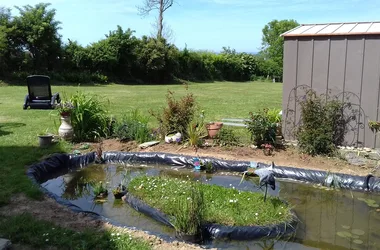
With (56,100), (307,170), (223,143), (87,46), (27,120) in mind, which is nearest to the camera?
(307,170)

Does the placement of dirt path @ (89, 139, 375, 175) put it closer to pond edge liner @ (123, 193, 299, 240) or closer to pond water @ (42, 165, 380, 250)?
pond water @ (42, 165, 380, 250)

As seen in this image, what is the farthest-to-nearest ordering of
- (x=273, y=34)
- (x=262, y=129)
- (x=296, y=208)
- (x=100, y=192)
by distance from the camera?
(x=273, y=34), (x=262, y=129), (x=100, y=192), (x=296, y=208)

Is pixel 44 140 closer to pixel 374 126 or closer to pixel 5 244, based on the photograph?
pixel 5 244

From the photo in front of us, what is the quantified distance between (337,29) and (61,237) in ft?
19.0

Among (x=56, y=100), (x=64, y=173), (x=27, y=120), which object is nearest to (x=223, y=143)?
(x=64, y=173)

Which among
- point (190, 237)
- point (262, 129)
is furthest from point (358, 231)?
point (262, 129)

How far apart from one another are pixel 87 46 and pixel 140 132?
1756 centimetres

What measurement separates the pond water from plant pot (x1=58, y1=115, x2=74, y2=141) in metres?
1.07

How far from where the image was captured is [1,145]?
701cm

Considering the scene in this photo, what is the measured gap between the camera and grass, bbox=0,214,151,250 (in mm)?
3301

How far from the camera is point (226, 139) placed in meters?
7.20

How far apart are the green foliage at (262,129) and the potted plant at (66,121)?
3.35 m

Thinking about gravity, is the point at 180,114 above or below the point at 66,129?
above

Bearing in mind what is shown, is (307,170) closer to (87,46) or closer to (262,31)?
(87,46)
